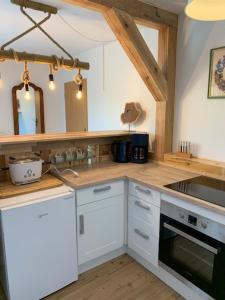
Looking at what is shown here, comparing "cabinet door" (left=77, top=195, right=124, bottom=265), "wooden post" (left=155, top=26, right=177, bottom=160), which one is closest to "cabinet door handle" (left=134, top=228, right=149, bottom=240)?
"cabinet door" (left=77, top=195, right=124, bottom=265)

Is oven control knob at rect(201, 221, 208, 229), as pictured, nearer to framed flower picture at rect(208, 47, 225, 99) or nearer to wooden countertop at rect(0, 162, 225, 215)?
wooden countertop at rect(0, 162, 225, 215)

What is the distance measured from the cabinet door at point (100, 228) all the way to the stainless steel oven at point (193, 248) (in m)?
0.44

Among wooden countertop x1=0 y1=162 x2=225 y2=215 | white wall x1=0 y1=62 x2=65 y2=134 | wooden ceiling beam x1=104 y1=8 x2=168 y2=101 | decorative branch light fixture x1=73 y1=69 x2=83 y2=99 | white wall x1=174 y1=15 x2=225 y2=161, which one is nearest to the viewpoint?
wooden countertop x1=0 y1=162 x2=225 y2=215

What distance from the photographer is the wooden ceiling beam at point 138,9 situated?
5.86 feet

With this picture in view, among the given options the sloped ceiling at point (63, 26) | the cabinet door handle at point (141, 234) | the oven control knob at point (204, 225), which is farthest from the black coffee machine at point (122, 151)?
the sloped ceiling at point (63, 26)

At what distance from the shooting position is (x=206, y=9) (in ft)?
3.90

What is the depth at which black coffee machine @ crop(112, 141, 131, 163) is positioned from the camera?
247cm

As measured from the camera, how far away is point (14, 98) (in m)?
4.33

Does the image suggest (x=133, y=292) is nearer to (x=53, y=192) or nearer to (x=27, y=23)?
(x=53, y=192)

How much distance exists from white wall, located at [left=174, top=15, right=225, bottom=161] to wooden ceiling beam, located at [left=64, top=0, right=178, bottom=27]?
0.19 metres

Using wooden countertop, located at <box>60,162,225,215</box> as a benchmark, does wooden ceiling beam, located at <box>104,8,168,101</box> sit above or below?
above

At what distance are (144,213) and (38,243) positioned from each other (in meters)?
0.86

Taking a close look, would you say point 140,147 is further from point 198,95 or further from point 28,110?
point 28,110

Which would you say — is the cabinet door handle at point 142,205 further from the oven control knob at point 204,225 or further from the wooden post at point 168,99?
the wooden post at point 168,99
